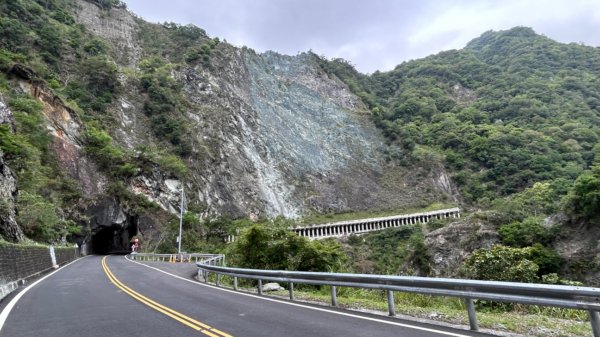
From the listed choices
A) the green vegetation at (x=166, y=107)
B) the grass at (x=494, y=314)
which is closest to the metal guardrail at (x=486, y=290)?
the grass at (x=494, y=314)

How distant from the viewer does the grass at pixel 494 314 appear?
6.41 m

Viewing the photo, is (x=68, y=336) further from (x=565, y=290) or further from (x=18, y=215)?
(x=18, y=215)

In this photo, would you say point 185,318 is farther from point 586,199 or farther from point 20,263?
point 586,199

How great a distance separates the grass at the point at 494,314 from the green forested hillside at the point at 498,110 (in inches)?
3254

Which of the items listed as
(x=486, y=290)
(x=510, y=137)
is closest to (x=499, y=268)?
(x=486, y=290)

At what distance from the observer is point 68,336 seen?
6941 mm

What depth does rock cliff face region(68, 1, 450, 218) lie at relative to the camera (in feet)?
223

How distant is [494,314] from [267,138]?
254ft

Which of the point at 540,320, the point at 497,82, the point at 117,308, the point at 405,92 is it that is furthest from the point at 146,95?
the point at 497,82

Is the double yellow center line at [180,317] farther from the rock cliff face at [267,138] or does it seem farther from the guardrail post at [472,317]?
the rock cliff face at [267,138]

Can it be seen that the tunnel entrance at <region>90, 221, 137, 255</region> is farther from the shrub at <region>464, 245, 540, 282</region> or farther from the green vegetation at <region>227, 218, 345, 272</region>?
the shrub at <region>464, 245, 540, 282</region>

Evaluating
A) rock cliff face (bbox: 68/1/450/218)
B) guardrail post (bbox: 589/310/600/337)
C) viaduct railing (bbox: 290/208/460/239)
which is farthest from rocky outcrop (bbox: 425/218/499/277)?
guardrail post (bbox: 589/310/600/337)

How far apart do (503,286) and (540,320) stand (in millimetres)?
1619

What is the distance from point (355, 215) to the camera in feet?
257
